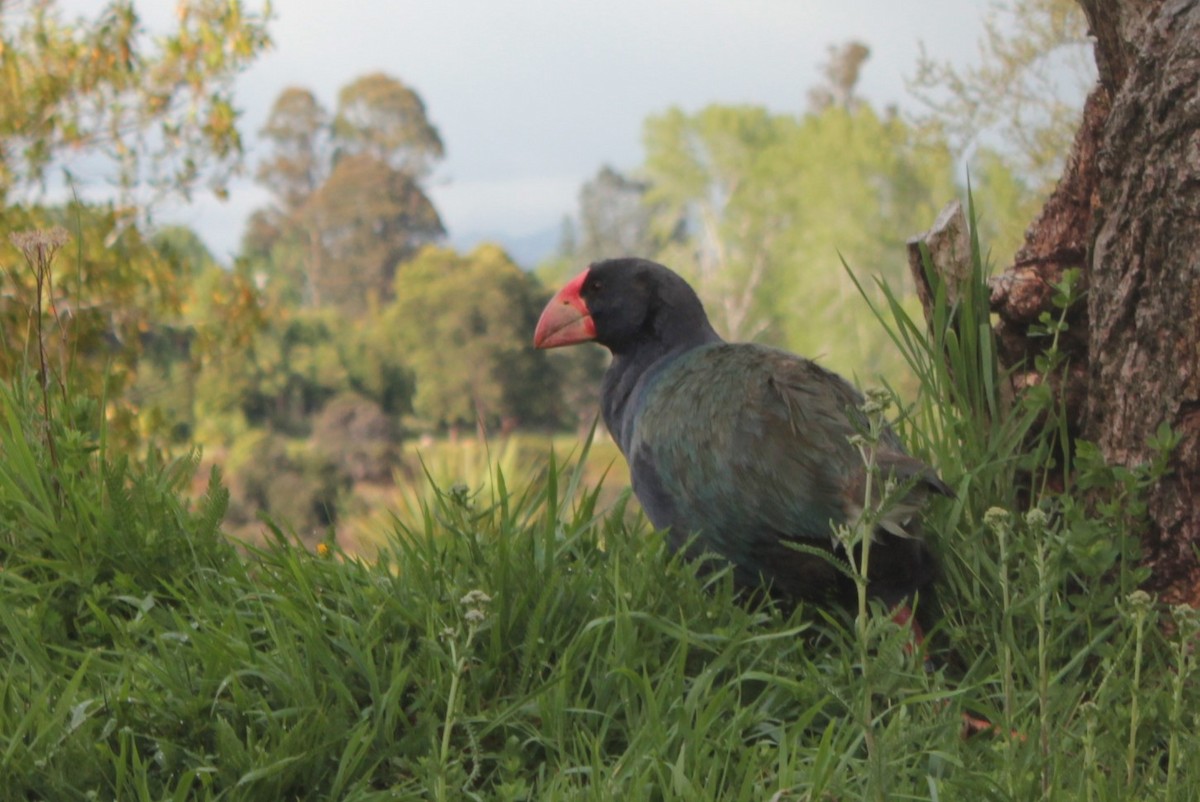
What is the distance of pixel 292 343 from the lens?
5353cm

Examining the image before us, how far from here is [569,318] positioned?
404 centimetres

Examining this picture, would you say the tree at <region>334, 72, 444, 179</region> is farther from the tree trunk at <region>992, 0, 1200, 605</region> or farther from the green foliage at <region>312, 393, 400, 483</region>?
the tree trunk at <region>992, 0, 1200, 605</region>

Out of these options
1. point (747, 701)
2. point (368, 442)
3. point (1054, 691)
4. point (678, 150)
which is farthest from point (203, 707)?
point (678, 150)

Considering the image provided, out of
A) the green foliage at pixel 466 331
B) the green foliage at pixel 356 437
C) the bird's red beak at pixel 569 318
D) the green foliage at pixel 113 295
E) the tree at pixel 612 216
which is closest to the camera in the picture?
the bird's red beak at pixel 569 318

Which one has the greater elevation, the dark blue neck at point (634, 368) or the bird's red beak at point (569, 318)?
the bird's red beak at point (569, 318)

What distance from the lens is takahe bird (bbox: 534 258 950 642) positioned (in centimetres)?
295

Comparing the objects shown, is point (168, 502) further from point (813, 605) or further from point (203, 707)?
point (813, 605)

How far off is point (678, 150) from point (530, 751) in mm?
50803

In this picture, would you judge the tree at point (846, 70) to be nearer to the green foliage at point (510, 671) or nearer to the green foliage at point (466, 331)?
the green foliage at point (466, 331)

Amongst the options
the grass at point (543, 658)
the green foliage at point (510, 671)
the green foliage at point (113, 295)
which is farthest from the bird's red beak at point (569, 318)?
the green foliage at point (113, 295)

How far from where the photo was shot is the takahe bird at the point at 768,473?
2945 millimetres

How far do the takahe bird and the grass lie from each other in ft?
0.33

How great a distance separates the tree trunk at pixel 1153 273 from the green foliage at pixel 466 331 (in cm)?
4689

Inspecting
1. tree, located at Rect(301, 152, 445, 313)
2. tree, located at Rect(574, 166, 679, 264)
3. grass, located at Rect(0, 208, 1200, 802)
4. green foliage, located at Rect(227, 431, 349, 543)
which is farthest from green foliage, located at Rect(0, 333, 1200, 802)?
tree, located at Rect(574, 166, 679, 264)
